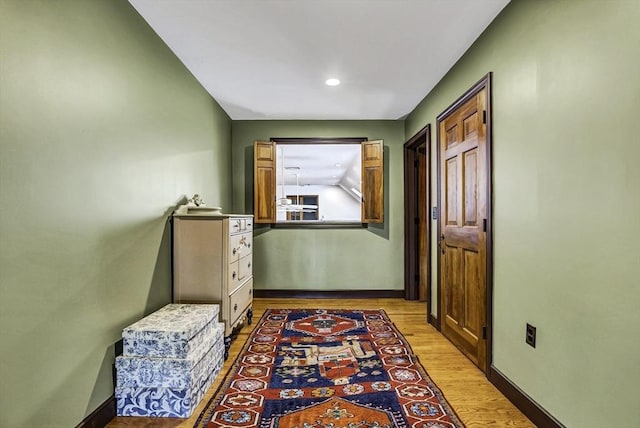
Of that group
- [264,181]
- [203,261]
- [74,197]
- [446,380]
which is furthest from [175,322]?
[264,181]

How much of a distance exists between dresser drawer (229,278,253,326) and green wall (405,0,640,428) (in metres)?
2.00

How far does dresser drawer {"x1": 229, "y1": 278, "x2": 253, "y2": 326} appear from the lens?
2.82 m

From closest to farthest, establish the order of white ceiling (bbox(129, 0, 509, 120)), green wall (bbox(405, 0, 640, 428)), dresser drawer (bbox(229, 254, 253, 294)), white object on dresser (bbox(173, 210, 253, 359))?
green wall (bbox(405, 0, 640, 428)), white ceiling (bbox(129, 0, 509, 120)), white object on dresser (bbox(173, 210, 253, 359)), dresser drawer (bbox(229, 254, 253, 294))

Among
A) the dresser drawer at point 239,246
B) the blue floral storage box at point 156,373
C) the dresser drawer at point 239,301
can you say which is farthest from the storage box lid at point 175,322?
the dresser drawer at point 239,246

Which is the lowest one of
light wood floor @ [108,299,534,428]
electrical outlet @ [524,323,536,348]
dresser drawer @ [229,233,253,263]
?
light wood floor @ [108,299,534,428]

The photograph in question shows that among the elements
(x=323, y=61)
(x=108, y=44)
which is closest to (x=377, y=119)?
(x=323, y=61)

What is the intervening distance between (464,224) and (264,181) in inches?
102

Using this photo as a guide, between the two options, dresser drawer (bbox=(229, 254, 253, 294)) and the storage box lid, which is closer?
the storage box lid

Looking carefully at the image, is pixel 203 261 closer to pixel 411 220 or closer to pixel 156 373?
pixel 156 373

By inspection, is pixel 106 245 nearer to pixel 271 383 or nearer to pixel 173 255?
pixel 173 255

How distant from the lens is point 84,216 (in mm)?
1677

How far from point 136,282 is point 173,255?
0.54m

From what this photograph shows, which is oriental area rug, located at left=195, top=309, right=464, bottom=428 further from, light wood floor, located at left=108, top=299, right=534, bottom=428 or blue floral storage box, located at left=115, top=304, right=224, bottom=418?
blue floral storage box, located at left=115, top=304, right=224, bottom=418

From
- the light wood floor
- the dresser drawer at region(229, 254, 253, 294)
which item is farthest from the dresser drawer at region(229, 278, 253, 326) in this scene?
the light wood floor
